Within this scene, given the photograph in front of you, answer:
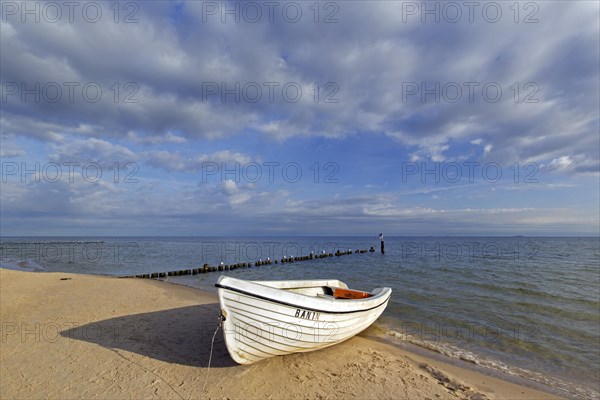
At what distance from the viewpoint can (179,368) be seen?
6.00m

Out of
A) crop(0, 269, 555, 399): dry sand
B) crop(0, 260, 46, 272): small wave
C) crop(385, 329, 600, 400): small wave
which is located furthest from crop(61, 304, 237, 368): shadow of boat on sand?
crop(0, 260, 46, 272): small wave

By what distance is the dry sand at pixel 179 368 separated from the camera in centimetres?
532

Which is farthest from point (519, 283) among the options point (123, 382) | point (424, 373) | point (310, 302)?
point (123, 382)

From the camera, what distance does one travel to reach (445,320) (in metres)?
11.5

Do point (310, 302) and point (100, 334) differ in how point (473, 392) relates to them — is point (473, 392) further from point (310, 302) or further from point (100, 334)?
point (100, 334)

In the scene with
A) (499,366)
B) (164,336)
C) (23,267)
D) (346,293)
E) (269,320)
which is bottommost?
(23,267)

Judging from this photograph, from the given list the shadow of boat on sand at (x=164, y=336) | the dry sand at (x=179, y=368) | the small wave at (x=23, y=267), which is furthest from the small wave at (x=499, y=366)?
the small wave at (x=23, y=267)

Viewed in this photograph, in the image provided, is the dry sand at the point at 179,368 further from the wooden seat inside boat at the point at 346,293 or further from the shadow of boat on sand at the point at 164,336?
the wooden seat inside boat at the point at 346,293

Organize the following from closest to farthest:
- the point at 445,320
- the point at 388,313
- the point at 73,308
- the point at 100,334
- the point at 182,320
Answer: the point at 100,334, the point at 182,320, the point at 73,308, the point at 445,320, the point at 388,313

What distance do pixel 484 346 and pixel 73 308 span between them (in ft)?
43.3

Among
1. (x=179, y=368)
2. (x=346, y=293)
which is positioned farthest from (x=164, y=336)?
(x=346, y=293)

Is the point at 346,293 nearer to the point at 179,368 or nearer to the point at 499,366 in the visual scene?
the point at 499,366

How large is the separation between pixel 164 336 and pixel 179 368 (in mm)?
1990

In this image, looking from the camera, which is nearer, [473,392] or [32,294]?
[473,392]
